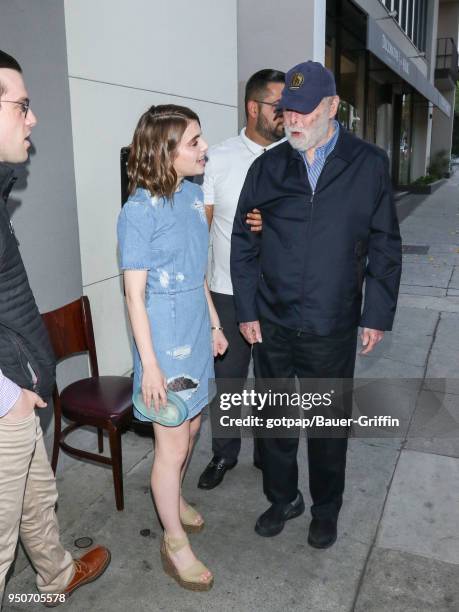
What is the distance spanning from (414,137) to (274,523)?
27.4m

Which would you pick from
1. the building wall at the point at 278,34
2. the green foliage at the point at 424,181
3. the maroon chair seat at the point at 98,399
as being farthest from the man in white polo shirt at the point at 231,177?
the green foliage at the point at 424,181

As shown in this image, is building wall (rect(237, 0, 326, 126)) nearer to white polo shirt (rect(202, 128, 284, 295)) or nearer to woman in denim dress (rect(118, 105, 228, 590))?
white polo shirt (rect(202, 128, 284, 295))

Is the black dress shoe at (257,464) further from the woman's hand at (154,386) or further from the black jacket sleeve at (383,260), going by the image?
the woman's hand at (154,386)

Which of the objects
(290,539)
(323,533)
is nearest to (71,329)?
(290,539)

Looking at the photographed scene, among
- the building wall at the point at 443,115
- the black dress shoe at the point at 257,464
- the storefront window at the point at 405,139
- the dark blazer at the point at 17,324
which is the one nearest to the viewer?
the dark blazer at the point at 17,324

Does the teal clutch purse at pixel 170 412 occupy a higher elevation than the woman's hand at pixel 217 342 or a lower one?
lower

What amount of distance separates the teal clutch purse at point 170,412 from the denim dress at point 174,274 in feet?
0.15

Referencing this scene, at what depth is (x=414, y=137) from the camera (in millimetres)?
27469

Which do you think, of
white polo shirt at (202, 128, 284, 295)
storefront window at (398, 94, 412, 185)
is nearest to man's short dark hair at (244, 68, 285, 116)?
white polo shirt at (202, 128, 284, 295)

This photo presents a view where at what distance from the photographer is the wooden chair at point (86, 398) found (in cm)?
314

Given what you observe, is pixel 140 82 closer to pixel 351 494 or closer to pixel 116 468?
pixel 116 468

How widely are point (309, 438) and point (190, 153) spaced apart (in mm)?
1490

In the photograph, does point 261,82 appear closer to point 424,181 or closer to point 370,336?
point 370,336

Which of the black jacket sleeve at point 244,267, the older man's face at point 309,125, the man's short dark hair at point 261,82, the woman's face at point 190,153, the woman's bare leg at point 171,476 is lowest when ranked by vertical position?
the woman's bare leg at point 171,476
